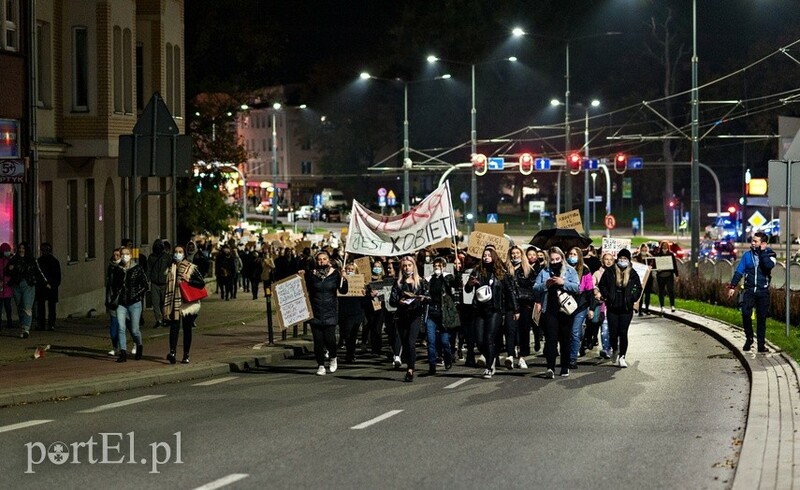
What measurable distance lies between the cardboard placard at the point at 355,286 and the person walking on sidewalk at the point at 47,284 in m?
6.63

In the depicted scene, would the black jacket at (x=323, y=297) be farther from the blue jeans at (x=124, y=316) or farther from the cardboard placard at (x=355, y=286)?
the blue jeans at (x=124, y=316)

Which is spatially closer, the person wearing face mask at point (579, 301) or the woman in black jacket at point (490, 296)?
the woman in black jacket at point (490, 296)

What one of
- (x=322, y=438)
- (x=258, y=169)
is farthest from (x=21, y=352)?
(x=258, y=169)

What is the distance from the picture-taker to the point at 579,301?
1958cm

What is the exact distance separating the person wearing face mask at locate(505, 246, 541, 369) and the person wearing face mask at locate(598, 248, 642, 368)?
1057mm

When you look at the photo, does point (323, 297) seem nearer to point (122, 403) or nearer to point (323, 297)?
point (323, 297)

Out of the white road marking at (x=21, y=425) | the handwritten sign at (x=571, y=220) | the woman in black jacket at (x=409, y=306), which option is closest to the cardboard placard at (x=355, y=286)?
the woman in black jacket at (x=409, y=306)

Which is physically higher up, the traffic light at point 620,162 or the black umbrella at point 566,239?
the traffic light at point 620,162

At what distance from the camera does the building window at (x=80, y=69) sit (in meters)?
31.9

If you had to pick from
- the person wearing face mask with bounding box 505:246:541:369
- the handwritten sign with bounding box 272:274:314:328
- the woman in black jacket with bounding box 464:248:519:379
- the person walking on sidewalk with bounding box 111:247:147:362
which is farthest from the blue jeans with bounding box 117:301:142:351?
the person wearing face mask with bounding box 505:246:541:369

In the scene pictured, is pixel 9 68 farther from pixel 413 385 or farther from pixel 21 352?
pixel 413 385

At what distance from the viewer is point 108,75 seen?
1259 inches

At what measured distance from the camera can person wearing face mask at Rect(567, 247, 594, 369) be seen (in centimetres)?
1969

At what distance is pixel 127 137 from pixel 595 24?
256 ft
